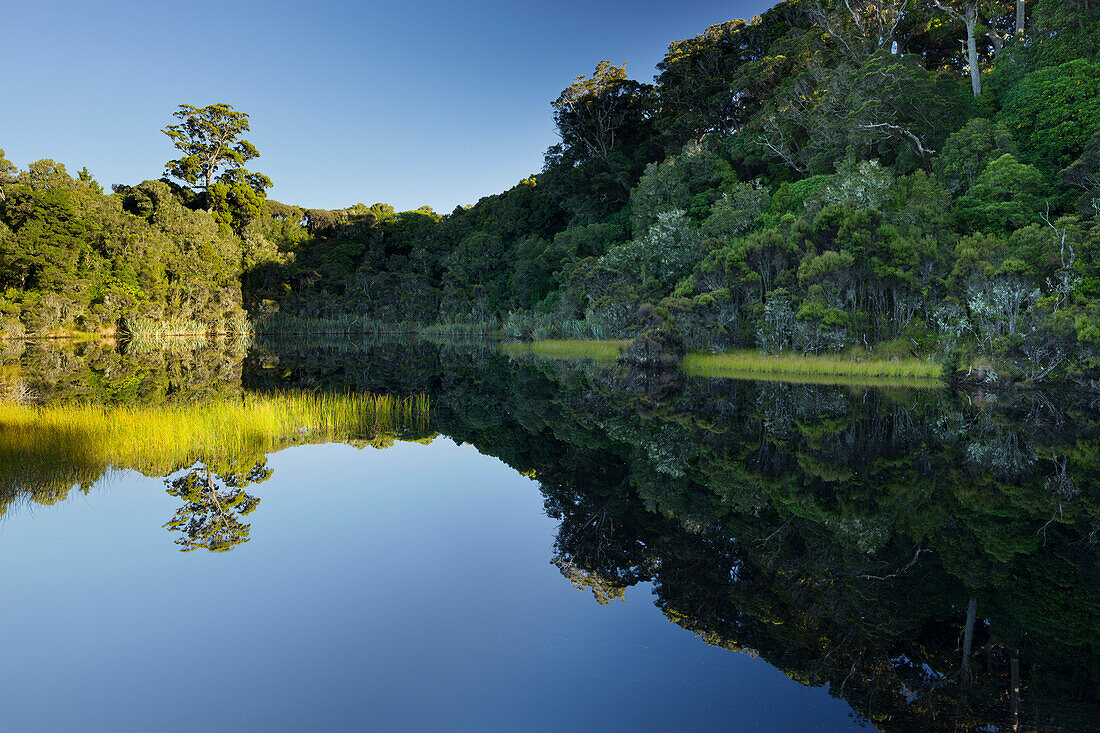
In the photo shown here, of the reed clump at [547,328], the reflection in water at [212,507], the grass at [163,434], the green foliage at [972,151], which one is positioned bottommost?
the reflection in water at [212,507]

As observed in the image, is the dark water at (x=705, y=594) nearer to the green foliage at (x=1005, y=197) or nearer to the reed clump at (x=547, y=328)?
the green foliage at (x=1005, y=197)

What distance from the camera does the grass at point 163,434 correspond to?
10.0m

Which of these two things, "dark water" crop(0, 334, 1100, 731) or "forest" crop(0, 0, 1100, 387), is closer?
"dark water" crop(0, 334, 1100, 731)

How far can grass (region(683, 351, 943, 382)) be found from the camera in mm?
23953

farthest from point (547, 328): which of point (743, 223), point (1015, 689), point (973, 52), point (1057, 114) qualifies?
point (1015, 689)

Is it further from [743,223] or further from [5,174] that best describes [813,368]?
[5,174]

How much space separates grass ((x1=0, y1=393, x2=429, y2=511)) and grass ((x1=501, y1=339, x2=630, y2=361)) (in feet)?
70.0

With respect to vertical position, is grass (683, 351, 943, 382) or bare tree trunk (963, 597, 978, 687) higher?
grass (683, 351, 943, 382)

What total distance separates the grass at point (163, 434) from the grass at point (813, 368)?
54.9 feet

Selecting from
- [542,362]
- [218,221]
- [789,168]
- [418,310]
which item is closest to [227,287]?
[218,221]

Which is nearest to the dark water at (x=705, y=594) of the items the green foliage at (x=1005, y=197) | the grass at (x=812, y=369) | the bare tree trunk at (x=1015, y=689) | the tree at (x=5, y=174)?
the bare tree trunk at (x=1015, y=689)

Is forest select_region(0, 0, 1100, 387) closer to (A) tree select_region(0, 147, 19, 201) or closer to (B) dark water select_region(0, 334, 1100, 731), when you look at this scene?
(A) tree select_region(0, 147, 19, 201)

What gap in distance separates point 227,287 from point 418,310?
74.1 ft

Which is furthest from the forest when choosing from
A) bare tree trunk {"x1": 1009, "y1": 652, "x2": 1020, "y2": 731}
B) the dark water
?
bare tree trunk {"x1": 1009, "y1": 652, "x2": 1020, "y2": 731}
